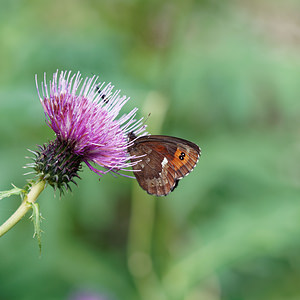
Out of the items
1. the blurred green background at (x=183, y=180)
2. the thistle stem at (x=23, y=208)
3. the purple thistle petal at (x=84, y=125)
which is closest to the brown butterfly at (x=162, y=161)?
the purple thistle petal at (x=84, y=125)

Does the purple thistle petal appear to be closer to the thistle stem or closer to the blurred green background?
the thistle stem

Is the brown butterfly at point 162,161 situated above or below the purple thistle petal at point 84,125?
above

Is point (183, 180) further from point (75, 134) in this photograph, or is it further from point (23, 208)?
point (23, 208)

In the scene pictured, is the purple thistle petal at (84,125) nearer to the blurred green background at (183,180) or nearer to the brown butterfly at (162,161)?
the brown butterfly at (162,161)

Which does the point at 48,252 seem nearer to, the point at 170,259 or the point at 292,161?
the point at 170,259

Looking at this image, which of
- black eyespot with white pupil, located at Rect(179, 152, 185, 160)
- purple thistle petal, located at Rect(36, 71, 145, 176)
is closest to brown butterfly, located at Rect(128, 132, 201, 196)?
black eyespot with white pupil, located at Rect(179, 152, 185, 160)

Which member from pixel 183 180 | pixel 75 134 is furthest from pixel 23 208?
pixel 183 180
